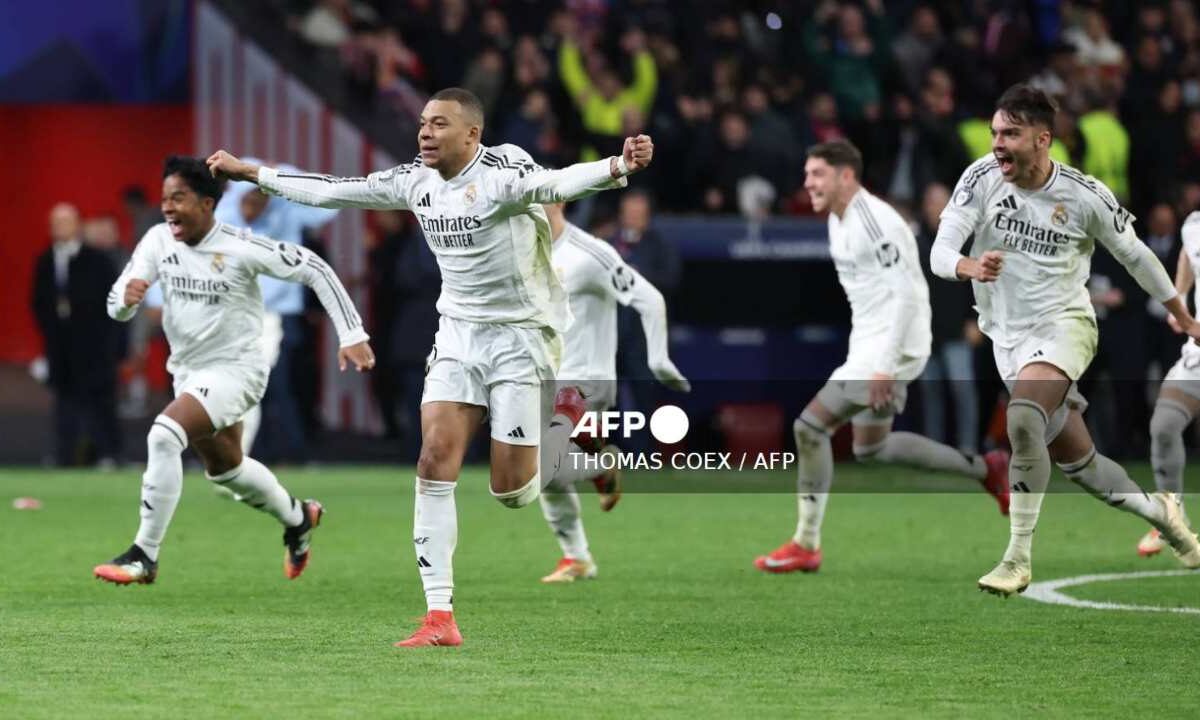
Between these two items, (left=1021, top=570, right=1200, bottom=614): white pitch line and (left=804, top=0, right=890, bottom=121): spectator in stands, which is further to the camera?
(left=804, top=0, right=890, bottom=121): spectator in stands

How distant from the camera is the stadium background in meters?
19.5

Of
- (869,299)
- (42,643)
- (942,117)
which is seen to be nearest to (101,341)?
(942,117)

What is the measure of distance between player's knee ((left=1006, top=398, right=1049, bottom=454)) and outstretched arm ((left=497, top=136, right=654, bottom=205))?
2.54m

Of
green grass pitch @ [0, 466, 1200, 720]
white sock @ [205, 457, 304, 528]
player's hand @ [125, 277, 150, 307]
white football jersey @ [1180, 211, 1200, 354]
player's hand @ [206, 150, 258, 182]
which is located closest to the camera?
green grass pitch @ [0, 466, 1200, 720]

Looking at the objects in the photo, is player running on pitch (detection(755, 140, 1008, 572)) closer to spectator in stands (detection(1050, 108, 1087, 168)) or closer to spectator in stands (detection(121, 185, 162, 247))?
spectator in stands (detection(1050, 108, 1087, 168))

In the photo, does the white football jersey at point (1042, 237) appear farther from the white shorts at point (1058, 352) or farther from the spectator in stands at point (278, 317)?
the spectator in stands at point (278, 317)

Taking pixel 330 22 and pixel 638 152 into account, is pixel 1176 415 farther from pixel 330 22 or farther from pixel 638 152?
pixel 330 22

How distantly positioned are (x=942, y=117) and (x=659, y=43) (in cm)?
308

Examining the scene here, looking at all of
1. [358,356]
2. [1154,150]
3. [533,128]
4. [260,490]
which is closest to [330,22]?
[533,128]

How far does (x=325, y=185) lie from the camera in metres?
9.39

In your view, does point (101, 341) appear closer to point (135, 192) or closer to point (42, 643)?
point (135, 192)

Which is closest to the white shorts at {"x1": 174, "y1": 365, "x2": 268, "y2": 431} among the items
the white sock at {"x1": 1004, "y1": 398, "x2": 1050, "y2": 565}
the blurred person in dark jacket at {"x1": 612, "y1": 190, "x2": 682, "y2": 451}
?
the white sock at {"x1": 1004, "y1": 398, "x2": 1050, "y2": 565}

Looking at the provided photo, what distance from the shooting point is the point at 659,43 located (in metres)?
21.9

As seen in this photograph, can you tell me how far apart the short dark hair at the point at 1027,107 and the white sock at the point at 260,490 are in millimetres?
4091
